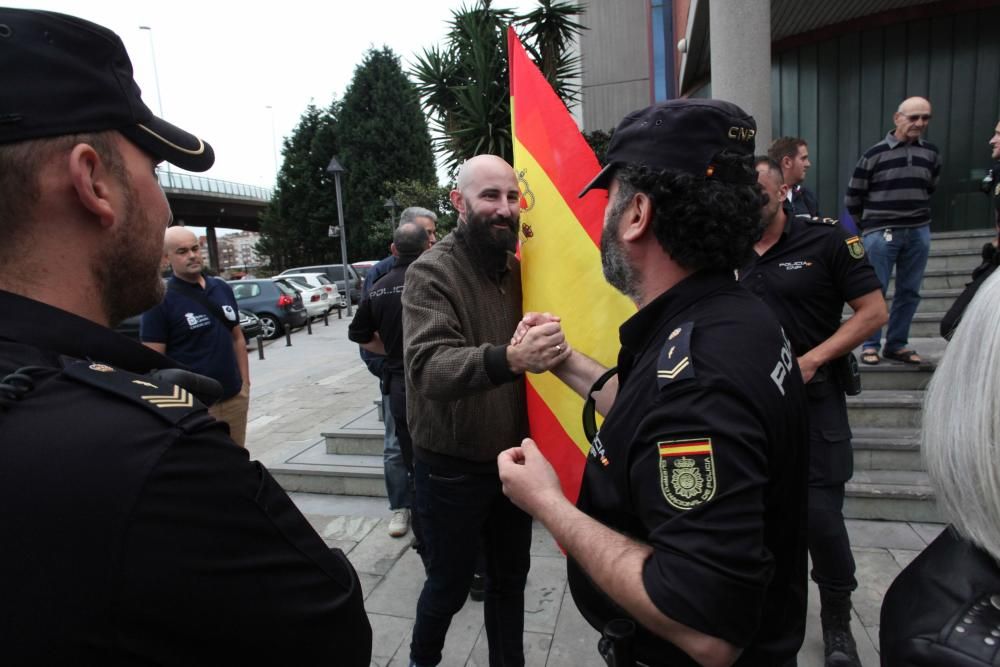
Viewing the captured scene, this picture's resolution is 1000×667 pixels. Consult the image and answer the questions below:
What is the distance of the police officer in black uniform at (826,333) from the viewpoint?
2.54 metres

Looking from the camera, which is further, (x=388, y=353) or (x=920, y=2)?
(x=920, y=2)

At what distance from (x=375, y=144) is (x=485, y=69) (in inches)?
991

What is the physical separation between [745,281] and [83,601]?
269 centimetres

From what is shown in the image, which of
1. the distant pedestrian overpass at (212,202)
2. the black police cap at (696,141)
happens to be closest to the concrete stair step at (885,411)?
the black police cap at (696,141)

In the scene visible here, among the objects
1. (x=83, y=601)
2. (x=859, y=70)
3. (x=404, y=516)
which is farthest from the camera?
(x=859, y=70)

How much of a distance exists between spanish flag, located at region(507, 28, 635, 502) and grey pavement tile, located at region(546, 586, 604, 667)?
2.90 ft

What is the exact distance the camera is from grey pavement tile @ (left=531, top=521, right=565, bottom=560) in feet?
12.0

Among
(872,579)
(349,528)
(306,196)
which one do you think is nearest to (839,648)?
(872,579)

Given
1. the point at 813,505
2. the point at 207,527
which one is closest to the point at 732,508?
the point at 207,527

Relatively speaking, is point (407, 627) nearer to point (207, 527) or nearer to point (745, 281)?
point (745, 281)

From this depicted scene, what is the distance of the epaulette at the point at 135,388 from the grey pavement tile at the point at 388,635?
246 cm

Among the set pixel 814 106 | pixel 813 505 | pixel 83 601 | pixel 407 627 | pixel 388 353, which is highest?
pixel 814 106

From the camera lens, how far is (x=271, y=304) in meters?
15.1

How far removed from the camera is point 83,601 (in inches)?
25.4
